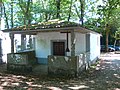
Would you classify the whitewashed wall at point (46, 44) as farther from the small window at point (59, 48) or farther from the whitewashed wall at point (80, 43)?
the small window at point (59, 48)

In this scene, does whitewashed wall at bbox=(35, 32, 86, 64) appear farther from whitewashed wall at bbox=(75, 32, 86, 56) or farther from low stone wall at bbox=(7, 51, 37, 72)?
low stone wall at bbox=(7, 51, 37, 72)

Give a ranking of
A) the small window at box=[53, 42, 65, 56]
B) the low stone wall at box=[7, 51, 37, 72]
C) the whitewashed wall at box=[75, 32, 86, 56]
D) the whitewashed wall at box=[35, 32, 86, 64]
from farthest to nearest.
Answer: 1. the whitewashed wall at box=[75, 32, 86, 56]
2. the whitewashed wall at box=[35, 32, 86, 64]
3. the small window at box=[53, 42, 65, 56]
4. the low stone wall at box=[7, 51, 37, 72]

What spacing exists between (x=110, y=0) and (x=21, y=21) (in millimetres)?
28056

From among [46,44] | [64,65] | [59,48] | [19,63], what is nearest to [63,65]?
[64,65]

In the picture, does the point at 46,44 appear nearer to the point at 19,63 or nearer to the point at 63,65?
the point at 19,63

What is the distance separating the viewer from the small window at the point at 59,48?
55.6 ft

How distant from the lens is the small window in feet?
55.6

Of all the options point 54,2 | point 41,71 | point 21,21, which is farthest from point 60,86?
point 21,21

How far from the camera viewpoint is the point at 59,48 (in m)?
17.1

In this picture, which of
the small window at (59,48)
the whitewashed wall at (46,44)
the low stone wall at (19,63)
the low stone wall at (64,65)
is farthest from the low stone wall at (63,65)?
the whitewashed wall at (46,44)

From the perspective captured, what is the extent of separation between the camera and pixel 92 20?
120 feet

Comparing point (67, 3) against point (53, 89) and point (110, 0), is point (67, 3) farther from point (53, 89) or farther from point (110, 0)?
point (53, 89)

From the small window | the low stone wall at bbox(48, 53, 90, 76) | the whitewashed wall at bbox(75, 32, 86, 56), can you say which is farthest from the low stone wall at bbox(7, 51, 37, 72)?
the whitewashed wall at bbox(75, 32, 86, 56)

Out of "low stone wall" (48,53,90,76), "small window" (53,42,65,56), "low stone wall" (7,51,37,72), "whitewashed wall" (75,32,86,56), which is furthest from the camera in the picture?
"whitewashed wall" (75,32,86,56)
